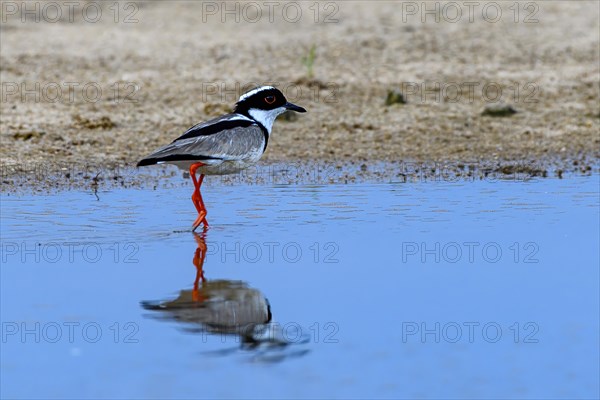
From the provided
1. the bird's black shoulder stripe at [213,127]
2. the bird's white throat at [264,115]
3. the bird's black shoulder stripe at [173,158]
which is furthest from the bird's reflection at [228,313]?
the bird's white throat at [264,115]

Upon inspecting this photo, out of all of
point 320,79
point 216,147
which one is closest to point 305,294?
point 216,147

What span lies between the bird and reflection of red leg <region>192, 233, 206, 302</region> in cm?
45

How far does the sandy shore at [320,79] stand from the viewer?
14.4 metres

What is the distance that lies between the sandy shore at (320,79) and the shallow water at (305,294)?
2.42 meters

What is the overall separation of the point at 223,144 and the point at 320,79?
6.67m

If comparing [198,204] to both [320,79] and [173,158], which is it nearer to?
[173,158]

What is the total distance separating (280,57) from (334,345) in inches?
466

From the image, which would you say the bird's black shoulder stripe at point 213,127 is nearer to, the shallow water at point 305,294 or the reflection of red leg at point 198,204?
the reflection of red leg at point 198,204

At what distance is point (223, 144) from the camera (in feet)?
35.3

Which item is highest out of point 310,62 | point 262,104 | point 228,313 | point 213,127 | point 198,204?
point 310,62

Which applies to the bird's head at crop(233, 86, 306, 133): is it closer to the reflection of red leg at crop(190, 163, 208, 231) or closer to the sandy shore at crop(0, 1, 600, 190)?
the reflection of red leg at crop(190, 163, 208, 231)

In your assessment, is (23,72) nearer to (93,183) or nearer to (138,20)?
(138,20)

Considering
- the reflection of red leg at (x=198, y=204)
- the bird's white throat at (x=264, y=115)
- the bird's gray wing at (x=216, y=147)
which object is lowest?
the reflection of red leg at (x=198, y=204)

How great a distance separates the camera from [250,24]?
66.1ft
